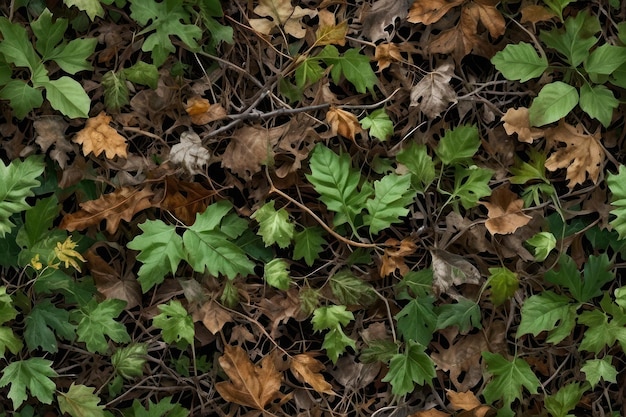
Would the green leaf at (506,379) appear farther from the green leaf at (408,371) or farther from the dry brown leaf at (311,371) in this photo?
the dry brown leaf at (311,371)

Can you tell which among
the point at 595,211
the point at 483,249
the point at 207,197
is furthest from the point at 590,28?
the point at 207,197

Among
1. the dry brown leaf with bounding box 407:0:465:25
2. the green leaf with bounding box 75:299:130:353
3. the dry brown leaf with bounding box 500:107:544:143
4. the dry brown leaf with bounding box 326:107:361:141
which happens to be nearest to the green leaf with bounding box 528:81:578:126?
the dry brown leaf with bounding box 500:107:544:143

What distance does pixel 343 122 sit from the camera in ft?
4.94

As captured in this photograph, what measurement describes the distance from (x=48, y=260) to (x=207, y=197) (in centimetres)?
33

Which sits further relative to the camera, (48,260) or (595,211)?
(595,211)

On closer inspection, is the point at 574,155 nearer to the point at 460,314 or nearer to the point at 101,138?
the point at 460,314

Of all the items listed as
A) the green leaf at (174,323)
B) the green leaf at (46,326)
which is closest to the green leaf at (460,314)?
the green leaf at (174,323)

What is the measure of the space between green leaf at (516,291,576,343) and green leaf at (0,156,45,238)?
992 millimetres

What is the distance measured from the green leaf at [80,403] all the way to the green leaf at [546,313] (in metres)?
0.85

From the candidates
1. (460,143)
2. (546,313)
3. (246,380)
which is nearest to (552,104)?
(460,143)

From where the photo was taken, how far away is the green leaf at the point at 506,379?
152cm

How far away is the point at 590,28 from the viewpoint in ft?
5.04

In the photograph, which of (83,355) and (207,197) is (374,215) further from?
(83,355)

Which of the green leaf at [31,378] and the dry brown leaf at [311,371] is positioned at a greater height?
the green leaf at [31,378]
